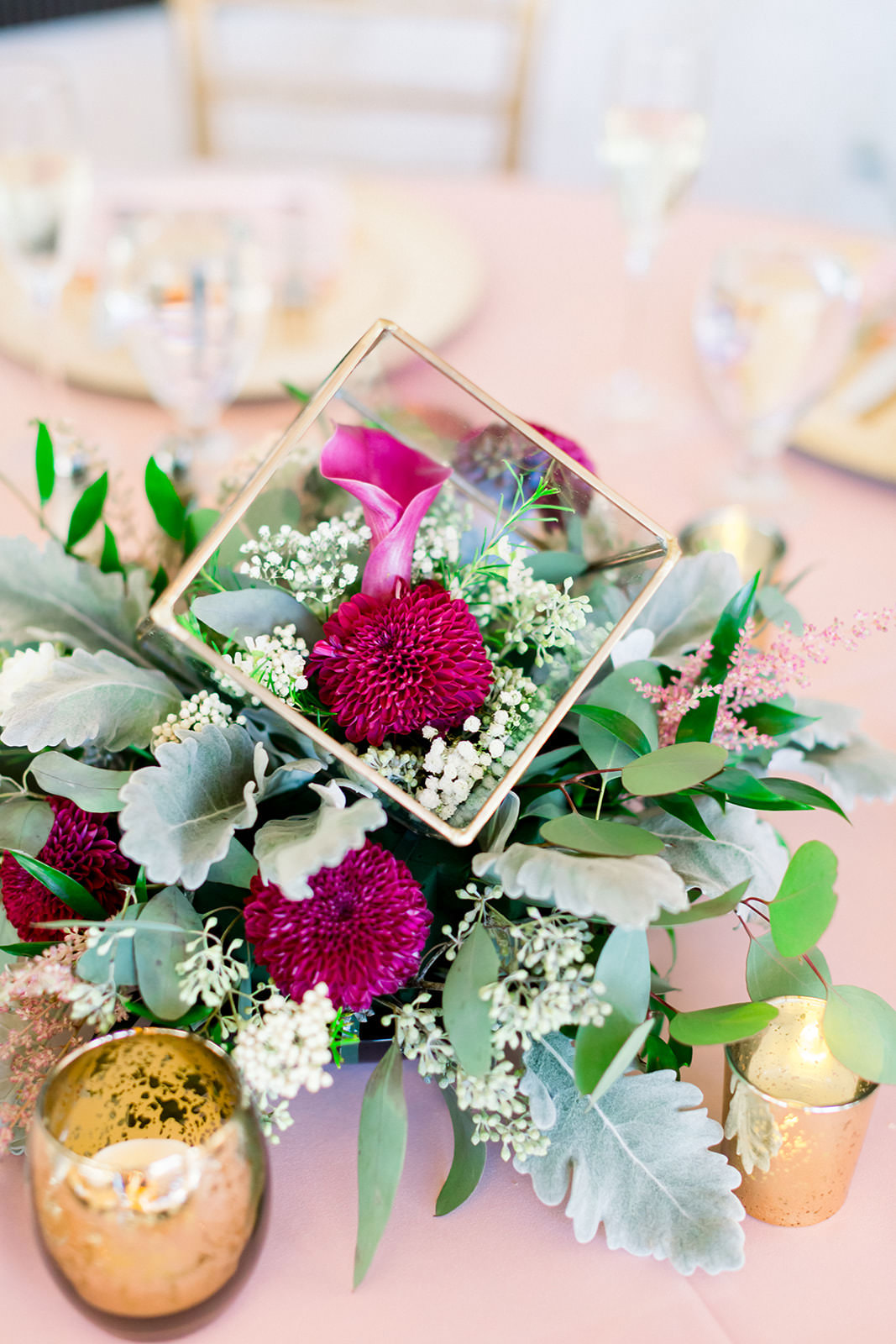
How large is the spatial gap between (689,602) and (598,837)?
0.18 metres

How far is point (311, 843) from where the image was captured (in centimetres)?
38

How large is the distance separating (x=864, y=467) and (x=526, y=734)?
0.57m

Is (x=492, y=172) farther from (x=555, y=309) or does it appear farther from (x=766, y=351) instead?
(x=766, y=351)

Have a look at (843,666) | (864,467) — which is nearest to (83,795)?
(843,666)

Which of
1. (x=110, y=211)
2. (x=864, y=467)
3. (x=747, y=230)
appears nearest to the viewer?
(x=864, y=467)

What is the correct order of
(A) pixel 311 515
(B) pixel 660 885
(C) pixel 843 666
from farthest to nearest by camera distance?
1. (C) pixel 843 666
2. (A) pixel 311 515
3. (B) pixel 660 885

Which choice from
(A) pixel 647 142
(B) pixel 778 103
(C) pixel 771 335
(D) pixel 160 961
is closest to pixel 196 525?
(D) pixel 160 961

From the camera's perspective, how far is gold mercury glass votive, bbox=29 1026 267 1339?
36cm

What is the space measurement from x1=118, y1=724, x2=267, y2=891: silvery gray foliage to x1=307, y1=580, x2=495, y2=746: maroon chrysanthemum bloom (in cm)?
4

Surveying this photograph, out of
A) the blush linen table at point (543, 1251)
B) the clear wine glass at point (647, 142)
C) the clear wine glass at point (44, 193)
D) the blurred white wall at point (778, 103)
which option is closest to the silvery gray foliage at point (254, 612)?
Result: the blush linen table at point (543, 1251)

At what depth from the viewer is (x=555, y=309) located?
3.70 ft

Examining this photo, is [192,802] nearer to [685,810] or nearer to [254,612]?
[254,612]

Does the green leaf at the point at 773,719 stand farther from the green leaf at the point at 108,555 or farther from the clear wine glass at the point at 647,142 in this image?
the clear wine glass at the point at 647,142

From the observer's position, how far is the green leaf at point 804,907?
0.42 metres
